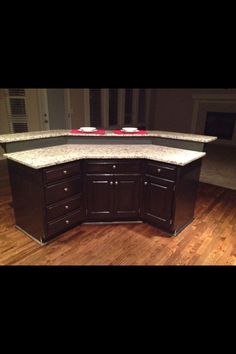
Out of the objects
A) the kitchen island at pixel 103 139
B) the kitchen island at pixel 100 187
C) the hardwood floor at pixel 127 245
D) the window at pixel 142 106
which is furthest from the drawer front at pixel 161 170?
the window at pixel 142 106

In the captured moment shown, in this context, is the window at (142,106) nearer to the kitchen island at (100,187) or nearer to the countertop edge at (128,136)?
the countertop edge at (128,136)

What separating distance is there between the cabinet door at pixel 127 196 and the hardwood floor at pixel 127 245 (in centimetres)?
17

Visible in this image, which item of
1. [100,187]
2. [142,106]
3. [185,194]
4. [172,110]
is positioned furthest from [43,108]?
[172,110]

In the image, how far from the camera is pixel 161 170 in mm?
2537

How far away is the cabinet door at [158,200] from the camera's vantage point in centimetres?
257

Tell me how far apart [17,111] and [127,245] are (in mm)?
4314

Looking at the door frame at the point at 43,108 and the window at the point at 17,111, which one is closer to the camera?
the door frame at the point at 43,108

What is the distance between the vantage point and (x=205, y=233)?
279cm

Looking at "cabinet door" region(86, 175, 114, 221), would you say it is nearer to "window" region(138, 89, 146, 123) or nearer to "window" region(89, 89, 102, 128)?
"window" region(89, 89, 102, 128)

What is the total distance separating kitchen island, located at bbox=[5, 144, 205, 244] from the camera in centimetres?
239

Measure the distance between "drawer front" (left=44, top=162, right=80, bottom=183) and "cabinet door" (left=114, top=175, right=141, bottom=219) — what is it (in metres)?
0.48
